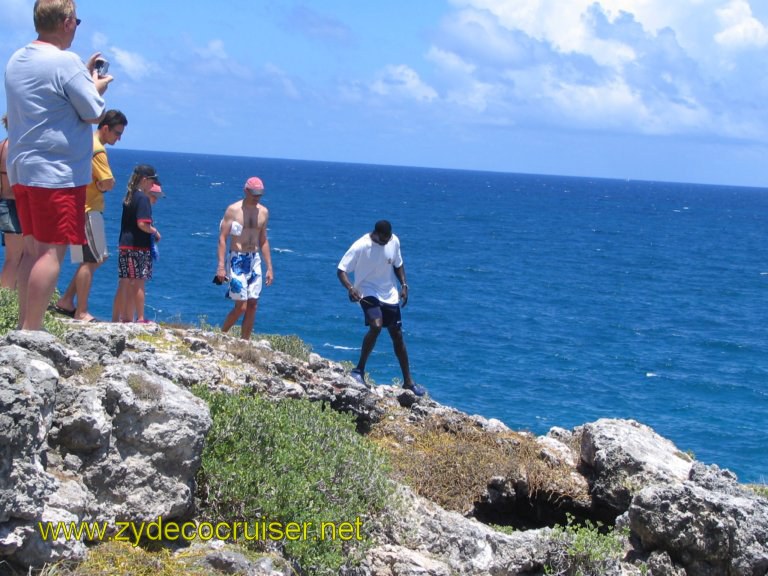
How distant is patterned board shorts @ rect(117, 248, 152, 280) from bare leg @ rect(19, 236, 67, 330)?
4.07 m

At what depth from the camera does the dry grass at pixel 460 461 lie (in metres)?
8.41

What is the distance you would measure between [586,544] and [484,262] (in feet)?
214

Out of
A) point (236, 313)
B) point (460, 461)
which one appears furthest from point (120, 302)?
point (460, 461)

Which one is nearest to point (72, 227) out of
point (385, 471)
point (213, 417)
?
point (213, 417)

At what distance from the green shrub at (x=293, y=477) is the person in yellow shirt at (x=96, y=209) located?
11.8 ft

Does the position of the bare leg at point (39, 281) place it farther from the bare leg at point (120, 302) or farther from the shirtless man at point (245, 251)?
the shirtless man at point (245, 251)

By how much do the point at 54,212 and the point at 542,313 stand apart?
45323 mm

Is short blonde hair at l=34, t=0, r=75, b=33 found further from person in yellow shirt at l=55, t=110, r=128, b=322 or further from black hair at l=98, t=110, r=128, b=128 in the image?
black hair at l=98, t=110, r=128, b=128

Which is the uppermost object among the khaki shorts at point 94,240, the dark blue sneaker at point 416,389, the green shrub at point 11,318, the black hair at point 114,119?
the black hair at point 114,119

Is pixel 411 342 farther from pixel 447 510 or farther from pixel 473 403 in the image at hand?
pixel 447 510

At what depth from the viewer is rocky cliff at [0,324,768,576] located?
5.07m

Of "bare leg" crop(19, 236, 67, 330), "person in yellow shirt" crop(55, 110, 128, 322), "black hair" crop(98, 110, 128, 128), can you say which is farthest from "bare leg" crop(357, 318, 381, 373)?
"bare leg" crop(19, 236, 67, 330)

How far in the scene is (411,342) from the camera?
40.4 metres

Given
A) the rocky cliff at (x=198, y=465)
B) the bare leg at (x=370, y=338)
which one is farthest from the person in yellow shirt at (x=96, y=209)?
the bare leg at (x=370, y=338)
